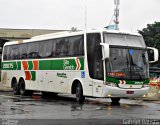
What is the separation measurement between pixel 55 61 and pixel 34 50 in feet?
10.1

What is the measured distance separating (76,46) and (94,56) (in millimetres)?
1633

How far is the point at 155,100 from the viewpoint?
2441 centimetres

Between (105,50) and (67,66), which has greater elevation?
(105,50)

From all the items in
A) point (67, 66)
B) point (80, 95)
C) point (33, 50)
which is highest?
point (33, 50)

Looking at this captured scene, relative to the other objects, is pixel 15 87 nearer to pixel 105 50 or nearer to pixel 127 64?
pixel 127 64

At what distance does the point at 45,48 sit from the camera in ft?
81.7

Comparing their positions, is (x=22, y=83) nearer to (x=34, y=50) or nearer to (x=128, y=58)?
(x=34, y=50)

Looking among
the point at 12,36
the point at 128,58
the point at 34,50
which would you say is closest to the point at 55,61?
the point at 34,50

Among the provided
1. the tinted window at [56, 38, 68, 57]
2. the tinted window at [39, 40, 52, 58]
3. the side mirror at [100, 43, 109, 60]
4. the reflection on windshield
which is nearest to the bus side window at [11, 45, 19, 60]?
the tinted window at [39, 40, 52, 58]

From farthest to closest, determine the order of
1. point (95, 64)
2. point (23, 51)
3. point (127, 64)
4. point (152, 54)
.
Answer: point (23, 51) < point (152, 54) < point (95, 64) < point (127, 64)

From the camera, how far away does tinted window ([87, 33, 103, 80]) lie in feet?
66.0

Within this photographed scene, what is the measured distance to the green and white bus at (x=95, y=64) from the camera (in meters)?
19.8

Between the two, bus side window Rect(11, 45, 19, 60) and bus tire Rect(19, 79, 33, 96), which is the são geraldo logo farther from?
bus side window Rect(11, 45, 19, 60)

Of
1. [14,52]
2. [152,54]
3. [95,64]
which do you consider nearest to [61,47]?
[95,64]
